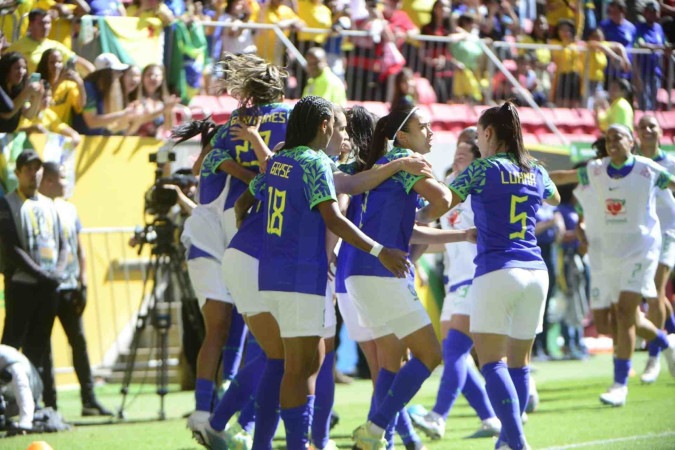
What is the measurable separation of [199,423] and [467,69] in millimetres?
10710

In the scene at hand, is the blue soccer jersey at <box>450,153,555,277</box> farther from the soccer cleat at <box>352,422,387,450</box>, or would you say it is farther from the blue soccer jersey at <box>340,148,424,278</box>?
the soccer cleat at <box>352,422,387,450</box>

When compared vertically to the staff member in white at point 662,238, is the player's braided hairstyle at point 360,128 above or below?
above

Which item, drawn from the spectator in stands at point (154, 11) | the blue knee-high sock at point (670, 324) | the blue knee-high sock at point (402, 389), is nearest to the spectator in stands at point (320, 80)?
the spectator in stands at point (154, 11)

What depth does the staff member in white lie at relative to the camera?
11.5m

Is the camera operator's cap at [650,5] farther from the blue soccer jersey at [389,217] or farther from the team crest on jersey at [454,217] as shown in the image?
the blue soccer jersey at [389,217]

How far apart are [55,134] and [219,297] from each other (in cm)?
454

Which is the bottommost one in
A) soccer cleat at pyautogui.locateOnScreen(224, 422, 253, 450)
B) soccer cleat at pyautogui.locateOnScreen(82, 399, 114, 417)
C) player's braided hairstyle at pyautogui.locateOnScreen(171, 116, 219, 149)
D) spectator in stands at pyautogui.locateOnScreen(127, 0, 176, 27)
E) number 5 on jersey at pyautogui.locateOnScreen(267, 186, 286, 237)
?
soccer cleat at pyautogui.locateOnScreen(82, 399, 114, 417)

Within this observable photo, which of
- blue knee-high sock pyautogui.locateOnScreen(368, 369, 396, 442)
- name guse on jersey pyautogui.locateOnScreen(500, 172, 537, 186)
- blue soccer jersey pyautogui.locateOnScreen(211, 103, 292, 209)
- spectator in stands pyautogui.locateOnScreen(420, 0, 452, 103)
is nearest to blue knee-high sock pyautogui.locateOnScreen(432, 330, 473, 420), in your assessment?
blue knee-high sock pyautogui.locateOnScreen(368, 369, 396, 442)

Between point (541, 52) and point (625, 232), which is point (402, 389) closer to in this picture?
point (625, 232)

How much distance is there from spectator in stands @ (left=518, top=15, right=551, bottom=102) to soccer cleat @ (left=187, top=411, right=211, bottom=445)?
1209 cm

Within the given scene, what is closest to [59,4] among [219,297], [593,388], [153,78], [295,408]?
[153,78]

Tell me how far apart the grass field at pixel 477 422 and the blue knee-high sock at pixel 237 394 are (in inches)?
44.2

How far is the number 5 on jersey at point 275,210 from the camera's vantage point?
6371mm

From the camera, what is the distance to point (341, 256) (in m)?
7.41
